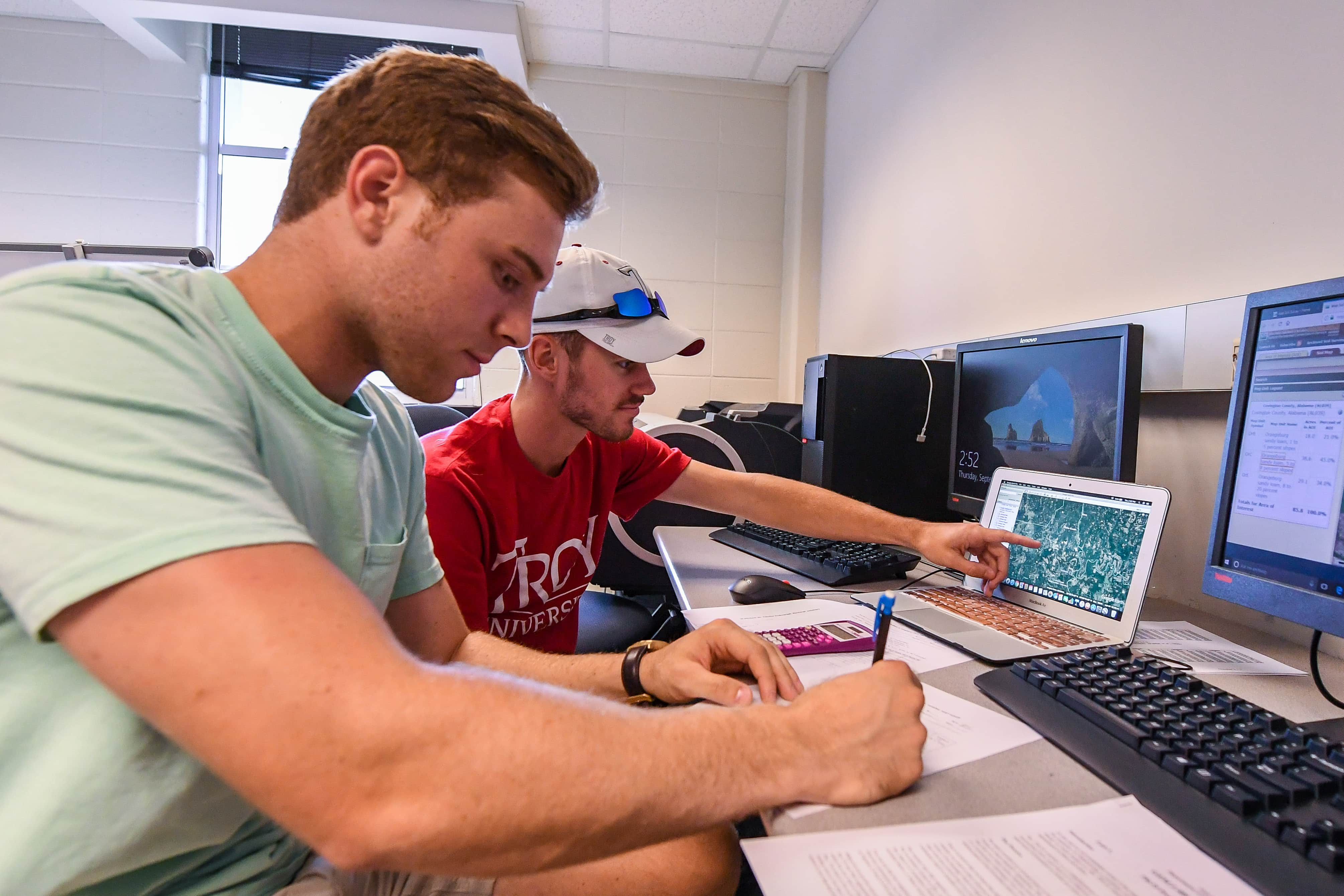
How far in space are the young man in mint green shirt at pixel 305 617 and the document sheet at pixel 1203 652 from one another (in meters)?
0.46

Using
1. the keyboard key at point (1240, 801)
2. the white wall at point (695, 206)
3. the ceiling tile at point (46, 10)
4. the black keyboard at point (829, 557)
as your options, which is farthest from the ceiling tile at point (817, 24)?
the ceiling tile at point (46, 10)

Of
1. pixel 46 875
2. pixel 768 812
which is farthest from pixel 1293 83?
pixel 46 875

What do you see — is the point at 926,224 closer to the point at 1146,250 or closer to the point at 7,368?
the point at 1146,250

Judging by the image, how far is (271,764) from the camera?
0.36 meters

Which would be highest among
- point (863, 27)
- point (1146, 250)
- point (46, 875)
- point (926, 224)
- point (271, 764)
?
point (863, 27)

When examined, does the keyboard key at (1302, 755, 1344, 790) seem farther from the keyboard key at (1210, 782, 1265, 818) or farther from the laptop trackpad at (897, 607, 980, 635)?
the laptop trackpad at (897, 607, 980, 635)

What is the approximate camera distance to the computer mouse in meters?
1.02

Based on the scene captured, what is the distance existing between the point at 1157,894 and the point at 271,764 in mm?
528

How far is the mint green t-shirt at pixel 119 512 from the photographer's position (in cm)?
37

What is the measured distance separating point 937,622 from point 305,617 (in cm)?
80

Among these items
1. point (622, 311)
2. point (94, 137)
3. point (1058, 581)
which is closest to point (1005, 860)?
point (1058, 581)

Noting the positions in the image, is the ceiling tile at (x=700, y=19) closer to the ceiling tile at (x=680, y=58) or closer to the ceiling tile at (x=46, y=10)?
the ceiling tile at (x=680, y=58)

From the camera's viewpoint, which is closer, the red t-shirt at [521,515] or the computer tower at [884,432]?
the red t-shirt at [521,515]

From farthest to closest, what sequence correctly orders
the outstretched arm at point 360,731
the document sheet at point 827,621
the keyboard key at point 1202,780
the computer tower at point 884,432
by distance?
the computer tower at point 884,432 < the document sheet at point 827,621 < the keyboard key at point 1202,780 < the outstretched arm at point 360,731
